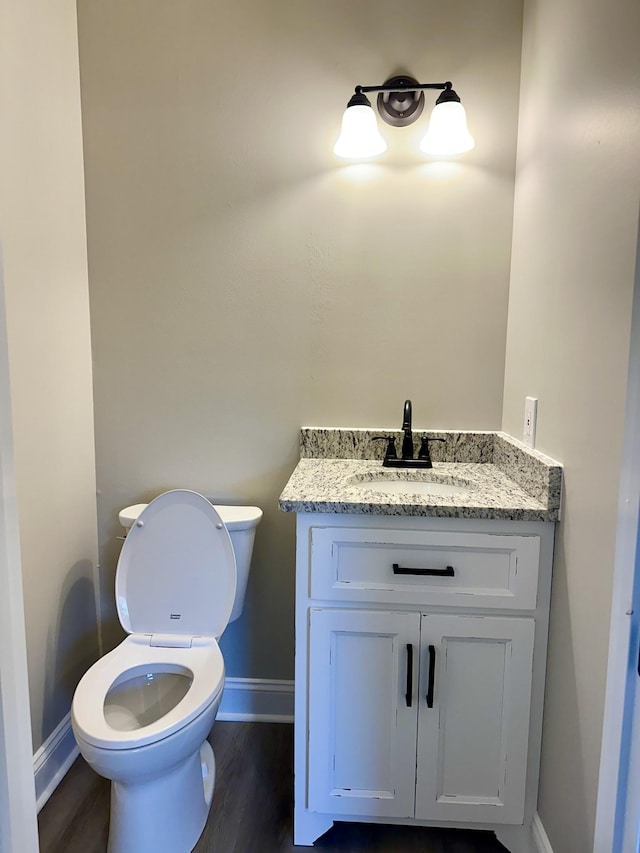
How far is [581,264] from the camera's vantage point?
4.06 feet

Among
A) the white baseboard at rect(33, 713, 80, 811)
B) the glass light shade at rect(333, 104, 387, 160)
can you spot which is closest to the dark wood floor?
the white baseboard at rect(33, 713, 80, 811)

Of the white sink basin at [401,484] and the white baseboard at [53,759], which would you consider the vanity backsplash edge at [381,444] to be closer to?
the white sink basin at [401,484]

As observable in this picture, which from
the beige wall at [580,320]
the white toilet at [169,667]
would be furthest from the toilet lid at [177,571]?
the beige wall at [580,320]

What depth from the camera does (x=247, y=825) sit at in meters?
1.56

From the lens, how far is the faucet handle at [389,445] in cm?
182

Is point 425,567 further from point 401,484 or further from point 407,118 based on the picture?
point 407,118

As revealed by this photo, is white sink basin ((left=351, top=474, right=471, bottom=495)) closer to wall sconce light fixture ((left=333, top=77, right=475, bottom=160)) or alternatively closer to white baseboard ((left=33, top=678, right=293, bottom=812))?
white baseboard ((left=33, top=678, right=293, bottom=812))

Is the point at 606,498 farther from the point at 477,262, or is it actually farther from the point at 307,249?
the point at 307,249

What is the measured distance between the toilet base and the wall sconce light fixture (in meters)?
1.80

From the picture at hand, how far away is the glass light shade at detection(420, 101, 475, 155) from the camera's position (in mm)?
1621

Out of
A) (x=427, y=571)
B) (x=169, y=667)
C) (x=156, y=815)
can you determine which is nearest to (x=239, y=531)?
(x=169, y=667)

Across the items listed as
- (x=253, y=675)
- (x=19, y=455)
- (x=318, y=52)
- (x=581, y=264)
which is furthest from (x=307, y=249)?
(x=253, y=675)

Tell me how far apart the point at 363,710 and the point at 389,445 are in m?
0.79

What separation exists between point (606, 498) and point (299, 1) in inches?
68.3
